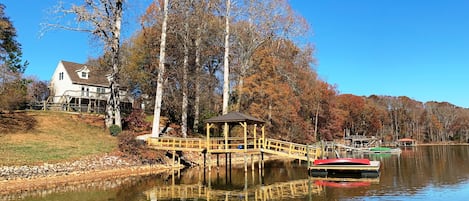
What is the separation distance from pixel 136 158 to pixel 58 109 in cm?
1421

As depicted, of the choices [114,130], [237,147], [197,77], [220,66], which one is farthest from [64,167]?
[220,66]

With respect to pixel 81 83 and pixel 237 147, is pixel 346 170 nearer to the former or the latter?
pixel 237 147

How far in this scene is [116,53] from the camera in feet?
86.6

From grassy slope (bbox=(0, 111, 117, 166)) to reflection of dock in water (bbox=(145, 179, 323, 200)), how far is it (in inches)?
294

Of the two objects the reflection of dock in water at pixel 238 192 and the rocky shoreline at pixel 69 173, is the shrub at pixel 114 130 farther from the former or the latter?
the reflection of dock in water at pixel 238 192

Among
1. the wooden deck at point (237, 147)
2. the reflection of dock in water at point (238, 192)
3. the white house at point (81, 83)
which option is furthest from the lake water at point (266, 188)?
the white house at point (81, 83)

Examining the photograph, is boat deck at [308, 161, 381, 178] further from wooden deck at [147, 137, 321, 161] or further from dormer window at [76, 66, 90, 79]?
dormer window at [76, 66, 90, 79]

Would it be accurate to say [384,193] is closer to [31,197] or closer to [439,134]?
[31,197]

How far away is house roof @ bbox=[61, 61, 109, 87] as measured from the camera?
41.5 meters

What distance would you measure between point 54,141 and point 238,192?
13543 millimetres

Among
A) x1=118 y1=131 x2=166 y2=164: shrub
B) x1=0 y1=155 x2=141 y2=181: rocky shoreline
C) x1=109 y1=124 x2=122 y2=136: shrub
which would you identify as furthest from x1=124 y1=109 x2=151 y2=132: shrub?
x1=0 y1=155 x2=141 y2=181: rocky shoreline

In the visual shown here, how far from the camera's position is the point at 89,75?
143 feet

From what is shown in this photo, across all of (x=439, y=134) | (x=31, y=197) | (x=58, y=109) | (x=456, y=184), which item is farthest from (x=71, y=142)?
(x=439, y=134)

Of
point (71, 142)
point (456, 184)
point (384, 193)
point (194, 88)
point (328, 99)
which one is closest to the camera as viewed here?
point (384, 193)
